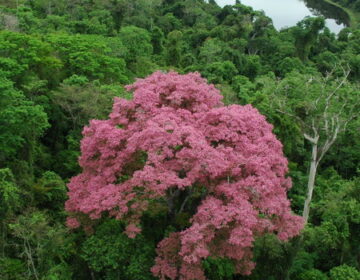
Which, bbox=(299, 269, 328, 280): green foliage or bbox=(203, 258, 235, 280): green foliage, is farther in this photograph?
bbox=(299, 269, 328, 280): green foliage

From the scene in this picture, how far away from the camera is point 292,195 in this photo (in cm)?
1658

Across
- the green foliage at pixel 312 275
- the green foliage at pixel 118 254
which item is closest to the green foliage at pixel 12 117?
the green foliage at pixel 118 254

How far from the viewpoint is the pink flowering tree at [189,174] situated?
27.9 feet

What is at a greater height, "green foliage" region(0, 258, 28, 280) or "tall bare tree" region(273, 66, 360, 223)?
"tall bare tree" region(273, 66, 360, 223)

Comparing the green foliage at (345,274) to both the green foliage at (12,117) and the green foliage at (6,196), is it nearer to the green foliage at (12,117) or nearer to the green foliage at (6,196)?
the green foliage at (6,196)

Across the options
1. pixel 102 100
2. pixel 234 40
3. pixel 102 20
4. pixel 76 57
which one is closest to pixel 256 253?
pixel 102 100

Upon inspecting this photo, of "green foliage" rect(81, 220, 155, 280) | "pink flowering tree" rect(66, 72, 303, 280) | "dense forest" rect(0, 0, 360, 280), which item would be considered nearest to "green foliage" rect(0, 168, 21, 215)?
"dense forest" rect(0, 0, 360, 280)

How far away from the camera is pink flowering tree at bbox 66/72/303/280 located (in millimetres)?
8492

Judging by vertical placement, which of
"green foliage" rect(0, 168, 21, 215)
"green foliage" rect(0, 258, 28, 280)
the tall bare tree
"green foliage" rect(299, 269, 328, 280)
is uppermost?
the tall bare tree

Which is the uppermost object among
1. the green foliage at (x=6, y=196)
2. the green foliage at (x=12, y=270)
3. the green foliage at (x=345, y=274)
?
the green foliage at (x=345, y=274)

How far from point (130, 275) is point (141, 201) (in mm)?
2126

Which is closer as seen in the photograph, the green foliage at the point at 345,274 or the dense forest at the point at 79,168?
the dense forest at the point at 79,168

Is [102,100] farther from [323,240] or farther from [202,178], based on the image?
[323,240]

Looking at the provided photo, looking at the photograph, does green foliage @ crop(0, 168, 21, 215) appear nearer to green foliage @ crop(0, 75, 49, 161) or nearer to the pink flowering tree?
the pink flowering tree
